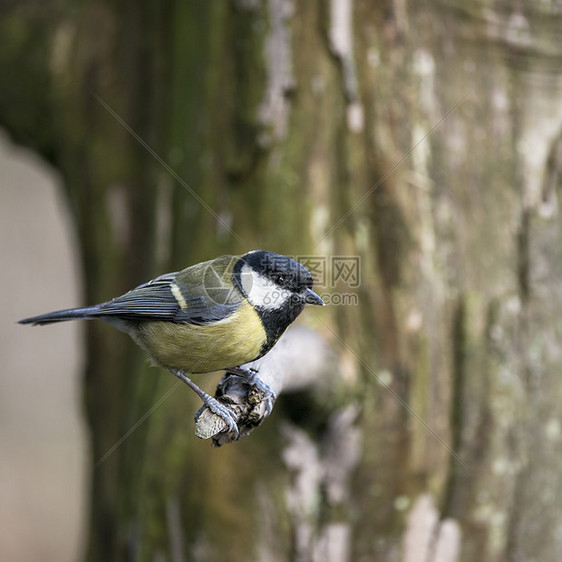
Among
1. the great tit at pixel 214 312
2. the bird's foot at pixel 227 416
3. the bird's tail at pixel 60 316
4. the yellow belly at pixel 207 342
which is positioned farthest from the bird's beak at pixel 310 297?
the bird's tail at pixel 60 316

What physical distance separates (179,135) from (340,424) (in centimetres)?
117

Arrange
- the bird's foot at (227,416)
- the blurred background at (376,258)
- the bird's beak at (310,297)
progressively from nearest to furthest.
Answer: the bird's foot at (227,416)
the bird's beak at (310,297)
the blurred background at (376,258)

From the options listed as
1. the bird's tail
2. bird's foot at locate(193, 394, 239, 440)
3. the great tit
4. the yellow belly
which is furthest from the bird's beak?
the bird's tail

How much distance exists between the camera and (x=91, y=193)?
2658 millimetres

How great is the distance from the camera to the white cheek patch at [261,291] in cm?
140

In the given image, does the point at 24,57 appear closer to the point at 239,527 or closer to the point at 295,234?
the point at 295,234

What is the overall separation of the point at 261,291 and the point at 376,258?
699mm

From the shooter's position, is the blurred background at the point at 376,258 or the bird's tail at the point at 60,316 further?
the blurred background at the point at 376,258

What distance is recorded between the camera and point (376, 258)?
6.66ft

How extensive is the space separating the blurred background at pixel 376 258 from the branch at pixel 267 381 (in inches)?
4.1

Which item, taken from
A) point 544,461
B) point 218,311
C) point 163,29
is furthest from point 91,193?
point 544,461

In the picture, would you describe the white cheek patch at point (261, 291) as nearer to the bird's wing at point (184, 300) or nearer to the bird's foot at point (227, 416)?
the bird's wing at point (184, 300)

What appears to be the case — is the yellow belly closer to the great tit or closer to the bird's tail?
the great tit

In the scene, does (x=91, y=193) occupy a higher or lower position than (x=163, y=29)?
lower
